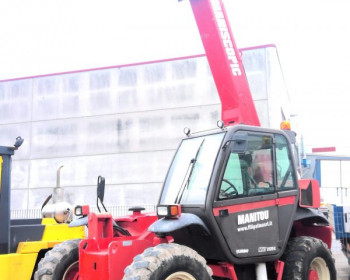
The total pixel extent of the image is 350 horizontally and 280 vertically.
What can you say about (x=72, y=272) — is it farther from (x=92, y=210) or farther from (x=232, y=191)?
(x=92, y=210)

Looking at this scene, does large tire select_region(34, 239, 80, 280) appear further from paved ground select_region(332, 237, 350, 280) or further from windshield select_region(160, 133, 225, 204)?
paved ground select_region(332, 237, 350, 280)

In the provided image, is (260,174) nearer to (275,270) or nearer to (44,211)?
(275,270)

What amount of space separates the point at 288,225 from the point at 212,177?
4.19ft

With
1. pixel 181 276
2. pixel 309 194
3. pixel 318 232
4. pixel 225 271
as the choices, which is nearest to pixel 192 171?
pixel 225 271

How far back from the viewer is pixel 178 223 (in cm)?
443

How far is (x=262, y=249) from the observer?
16.4 feet

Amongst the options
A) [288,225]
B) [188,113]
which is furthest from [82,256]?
[188,113]

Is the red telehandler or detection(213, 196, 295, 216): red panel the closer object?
the red telehandler

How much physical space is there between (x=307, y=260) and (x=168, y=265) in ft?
6.78

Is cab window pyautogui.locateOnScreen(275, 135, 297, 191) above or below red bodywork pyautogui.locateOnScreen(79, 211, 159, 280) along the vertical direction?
above

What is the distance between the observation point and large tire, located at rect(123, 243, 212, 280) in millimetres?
4027

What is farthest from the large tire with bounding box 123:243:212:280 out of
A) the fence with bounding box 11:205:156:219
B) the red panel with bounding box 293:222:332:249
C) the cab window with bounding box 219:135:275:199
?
the fence with bounding box 11:205:156:219

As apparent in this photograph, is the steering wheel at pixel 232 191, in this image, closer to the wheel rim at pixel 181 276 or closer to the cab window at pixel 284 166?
the cab window at pixel 284 166

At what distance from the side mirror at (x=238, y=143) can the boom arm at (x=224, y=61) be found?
114 cm
